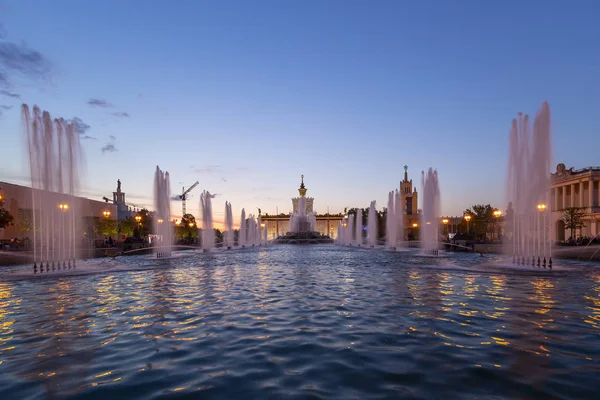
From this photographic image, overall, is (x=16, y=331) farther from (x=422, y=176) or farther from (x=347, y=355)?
(x=422, y=176)

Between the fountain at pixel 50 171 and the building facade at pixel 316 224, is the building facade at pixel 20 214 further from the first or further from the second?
the building facade at pixel 316 224

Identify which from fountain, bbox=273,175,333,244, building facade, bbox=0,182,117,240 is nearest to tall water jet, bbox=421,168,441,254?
building facade, bbox=0,182,117,240

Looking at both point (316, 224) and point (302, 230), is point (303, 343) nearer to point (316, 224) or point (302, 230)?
point (302, 230)

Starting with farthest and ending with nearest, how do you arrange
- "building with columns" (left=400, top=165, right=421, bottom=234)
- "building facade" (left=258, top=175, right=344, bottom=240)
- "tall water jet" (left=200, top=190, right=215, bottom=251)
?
"building facade" (left=258, top=175, right=344, bottom=240) → "building with columns" (left=400, top=165, right=421, bottom=234) → "tall water jet" (left=200, top=190, right=215, bottom=251)

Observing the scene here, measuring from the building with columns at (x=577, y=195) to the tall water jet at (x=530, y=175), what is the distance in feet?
169

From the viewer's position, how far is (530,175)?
1916 cm

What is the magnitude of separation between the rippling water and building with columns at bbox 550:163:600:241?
201ft

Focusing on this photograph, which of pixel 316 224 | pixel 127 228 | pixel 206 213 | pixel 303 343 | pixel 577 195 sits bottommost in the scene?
pixel 316 224

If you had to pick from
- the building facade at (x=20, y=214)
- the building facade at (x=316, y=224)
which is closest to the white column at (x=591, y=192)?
the building facade at (x=20, y=214)

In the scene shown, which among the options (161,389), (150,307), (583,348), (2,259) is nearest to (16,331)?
(150,307)

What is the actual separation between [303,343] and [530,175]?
17.4 meters

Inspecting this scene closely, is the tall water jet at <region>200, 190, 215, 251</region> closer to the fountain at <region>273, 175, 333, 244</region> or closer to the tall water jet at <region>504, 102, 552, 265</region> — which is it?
the fountain at <region>273, 175, 333, 244</region>

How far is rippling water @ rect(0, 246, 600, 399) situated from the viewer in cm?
488

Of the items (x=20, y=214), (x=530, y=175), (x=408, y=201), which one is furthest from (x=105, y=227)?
(x=408, y=201)
